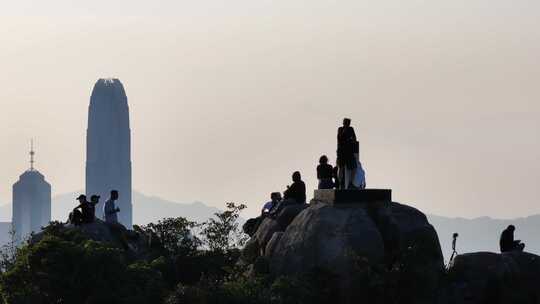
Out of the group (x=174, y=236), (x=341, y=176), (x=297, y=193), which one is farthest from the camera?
(x=174, y=236)

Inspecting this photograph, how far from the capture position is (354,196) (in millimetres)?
61594

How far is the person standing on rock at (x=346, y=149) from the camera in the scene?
197 ft

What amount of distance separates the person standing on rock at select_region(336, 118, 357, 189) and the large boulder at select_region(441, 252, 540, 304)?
6.18 metres

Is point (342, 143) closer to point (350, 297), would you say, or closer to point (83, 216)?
point (350, 297)

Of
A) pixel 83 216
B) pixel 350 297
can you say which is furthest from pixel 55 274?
pixel 350 297

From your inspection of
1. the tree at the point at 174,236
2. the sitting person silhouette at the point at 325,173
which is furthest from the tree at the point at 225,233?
the sitting person silhouette at the point at 325,173

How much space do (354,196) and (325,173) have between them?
6.29 feet

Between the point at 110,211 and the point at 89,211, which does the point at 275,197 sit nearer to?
the point at 110,211

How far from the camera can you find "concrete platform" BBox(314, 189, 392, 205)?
201 feet

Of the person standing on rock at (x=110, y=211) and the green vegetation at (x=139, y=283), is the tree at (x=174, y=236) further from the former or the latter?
the green vegetation at (x=139, y=283)

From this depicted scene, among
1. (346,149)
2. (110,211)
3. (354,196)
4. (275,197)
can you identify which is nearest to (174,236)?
(110,211)

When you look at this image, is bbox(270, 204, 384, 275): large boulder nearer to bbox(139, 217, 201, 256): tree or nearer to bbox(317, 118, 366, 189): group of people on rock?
bbox(317, 118, 366, 189): group of people on rock

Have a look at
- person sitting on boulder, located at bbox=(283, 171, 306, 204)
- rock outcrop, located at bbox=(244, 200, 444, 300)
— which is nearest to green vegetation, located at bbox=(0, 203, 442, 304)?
rock outcrop, located at bbox=(244, 200, 444, 300)

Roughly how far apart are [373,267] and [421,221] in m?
3.20
